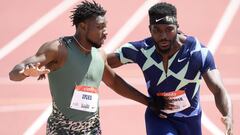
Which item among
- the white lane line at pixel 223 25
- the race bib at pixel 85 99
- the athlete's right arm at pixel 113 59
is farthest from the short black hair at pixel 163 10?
the white lane line at pixel 223 25

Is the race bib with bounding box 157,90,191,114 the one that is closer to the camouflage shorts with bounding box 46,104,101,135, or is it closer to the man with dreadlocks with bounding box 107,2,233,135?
the man with dreadlocks with bounding box 107,2,233,135

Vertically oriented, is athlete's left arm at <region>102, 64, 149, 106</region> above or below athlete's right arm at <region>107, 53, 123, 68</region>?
below

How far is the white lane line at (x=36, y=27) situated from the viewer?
435 inches

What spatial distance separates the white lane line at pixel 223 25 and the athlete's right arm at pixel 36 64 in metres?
6.89

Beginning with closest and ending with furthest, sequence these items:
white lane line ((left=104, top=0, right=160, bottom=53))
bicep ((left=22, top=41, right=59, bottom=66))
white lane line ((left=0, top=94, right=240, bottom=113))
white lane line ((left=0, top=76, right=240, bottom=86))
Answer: bicep ((left=22, top=41, right=59, bottom=66))
white lane line ((left=0, top=94, right=240, bottom=113))
white lane line ((left=0, top=76, right=240, bottom=86))
white lane line ((left=104, top=0, right=160, bottom=53))

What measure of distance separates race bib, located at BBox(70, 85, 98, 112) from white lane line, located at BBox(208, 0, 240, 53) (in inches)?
258

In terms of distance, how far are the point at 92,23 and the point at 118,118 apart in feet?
12.7

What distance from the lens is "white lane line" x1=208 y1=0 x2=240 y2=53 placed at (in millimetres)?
11645

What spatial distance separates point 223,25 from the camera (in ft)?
41.3

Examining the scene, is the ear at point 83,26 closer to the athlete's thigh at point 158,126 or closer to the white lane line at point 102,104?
the athlete's thigh at point 158,126

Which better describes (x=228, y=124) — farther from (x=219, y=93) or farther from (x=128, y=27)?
(x=128, y=27)

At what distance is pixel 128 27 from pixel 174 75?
6.92 m

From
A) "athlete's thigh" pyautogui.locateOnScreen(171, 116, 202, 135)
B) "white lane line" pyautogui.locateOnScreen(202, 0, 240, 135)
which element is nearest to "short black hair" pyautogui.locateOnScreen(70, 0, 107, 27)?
"athlete's thigh" pyautogui.locateOnScreen(171, 116, 202, 135)

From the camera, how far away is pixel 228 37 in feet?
39.4
